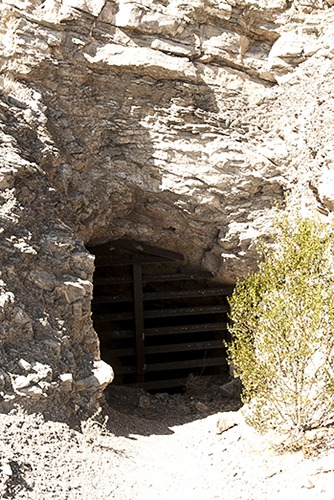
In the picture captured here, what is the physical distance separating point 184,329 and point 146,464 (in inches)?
173

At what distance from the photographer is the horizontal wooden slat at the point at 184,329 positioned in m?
10.9

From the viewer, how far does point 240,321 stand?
7277 mm

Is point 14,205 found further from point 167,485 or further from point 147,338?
point 147,338

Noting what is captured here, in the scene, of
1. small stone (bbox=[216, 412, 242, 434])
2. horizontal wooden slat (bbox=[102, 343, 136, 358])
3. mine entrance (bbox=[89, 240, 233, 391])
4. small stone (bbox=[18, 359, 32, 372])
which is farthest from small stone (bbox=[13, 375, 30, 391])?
horizontal wooden slat (bbox=[102, 343, 136, 358])

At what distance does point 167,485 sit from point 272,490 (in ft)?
3.91

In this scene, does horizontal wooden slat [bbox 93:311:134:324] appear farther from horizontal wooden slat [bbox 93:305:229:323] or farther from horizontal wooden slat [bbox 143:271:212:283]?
horizontal wooden slat [bbox 143:271:212:283]

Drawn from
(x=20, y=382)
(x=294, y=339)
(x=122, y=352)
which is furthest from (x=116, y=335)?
(x=294, y=339)

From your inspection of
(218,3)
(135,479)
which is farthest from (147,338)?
(218,3)

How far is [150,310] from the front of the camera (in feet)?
36.8

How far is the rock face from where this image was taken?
8461mm

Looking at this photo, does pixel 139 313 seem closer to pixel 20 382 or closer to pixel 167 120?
pixel 167 120

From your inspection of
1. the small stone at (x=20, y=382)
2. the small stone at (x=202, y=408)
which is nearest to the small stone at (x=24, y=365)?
the small stone at (x=20, y=382)

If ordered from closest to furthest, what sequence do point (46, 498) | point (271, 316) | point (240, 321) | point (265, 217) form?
point (46, 498) < point (271, 316) < point (240, 321) < point (265, 217)

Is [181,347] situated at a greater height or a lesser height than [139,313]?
lesser
